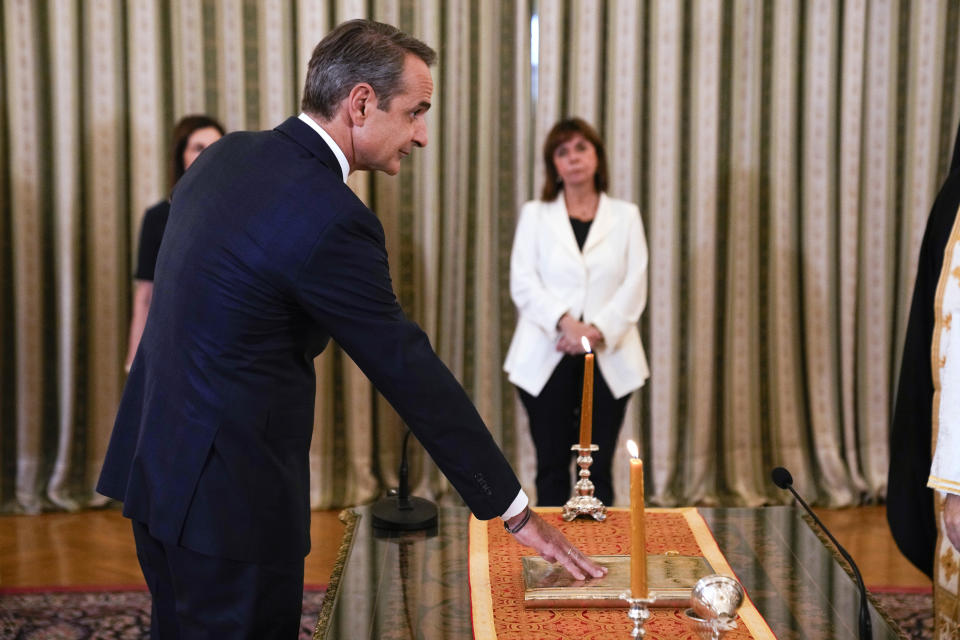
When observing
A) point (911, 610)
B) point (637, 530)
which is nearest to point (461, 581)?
point (637, 530)

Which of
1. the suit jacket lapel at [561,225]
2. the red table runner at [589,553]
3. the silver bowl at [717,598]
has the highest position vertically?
the suit jacket lapel at [561,225]

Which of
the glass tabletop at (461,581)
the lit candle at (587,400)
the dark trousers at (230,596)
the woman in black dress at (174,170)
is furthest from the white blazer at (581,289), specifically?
the dark trousers at (230,596)

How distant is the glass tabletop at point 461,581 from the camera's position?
5.57 feet

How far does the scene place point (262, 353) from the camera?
5.32 feet

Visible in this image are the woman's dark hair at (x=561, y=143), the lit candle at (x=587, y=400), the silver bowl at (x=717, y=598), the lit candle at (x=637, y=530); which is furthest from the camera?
the woman's dark hair at (x=561, y=143)

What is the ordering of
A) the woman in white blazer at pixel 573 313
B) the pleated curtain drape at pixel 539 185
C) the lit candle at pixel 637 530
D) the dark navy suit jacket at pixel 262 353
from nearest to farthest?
the lit candle at pixel 637 530 < the dark navy suit jacket at pixel 262 353 < the woman in white blazer at pixel 573 313 < the pleated curtain drape at pixel 539 185

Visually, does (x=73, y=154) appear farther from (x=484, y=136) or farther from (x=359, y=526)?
(x=359, y=526)

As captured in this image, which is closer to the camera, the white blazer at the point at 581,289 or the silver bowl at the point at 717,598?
the silver bowl at the point at 717,598

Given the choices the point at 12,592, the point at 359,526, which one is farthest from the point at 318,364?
the point at 359,526

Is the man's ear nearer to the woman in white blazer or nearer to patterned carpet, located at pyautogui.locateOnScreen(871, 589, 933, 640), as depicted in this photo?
the woman in white blazer

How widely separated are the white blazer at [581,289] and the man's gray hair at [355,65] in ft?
6.23

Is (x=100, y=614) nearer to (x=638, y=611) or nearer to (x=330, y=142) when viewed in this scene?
(x=330, y=142)

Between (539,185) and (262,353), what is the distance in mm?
2875

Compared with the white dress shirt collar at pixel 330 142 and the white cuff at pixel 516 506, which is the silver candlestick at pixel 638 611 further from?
the white dress shirt collar at pixel 330 142
